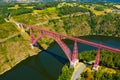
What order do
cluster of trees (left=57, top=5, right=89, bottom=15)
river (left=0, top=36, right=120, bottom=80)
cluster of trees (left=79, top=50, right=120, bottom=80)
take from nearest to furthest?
cluster of trees (left=79, top=50, right=120, bottom=80) < river (left=0, top=36, right=120, bottom=80) < cluster of trees (left=57, top=5, right=89, bottom=15)

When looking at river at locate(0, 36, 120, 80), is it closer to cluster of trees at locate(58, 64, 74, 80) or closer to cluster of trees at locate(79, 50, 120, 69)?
cluster of trees at locate(58, 64, 74, 80)

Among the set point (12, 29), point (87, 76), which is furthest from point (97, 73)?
point (12, 29)

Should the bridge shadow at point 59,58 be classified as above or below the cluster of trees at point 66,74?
below

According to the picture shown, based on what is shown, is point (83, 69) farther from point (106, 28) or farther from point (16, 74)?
point (106, 28)

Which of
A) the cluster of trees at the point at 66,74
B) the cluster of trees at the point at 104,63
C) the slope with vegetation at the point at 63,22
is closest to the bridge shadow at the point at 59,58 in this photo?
the cluster of trees at the point at 104,63

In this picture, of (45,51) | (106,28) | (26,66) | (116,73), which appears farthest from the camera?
(106,28)

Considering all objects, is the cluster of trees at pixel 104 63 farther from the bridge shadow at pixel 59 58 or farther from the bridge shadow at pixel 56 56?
the bridge shadow at pixel 56 56

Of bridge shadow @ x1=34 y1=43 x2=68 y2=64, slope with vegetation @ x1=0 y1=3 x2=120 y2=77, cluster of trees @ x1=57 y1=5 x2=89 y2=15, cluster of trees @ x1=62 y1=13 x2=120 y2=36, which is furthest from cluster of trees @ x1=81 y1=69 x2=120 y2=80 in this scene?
cluster of trees @ x1=57 y1=5 x2=89 y2=15

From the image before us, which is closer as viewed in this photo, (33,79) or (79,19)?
(33,79)

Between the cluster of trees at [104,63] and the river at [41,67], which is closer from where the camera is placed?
the cluster of trees at [104,63]

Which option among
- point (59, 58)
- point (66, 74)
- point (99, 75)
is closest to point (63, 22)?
point (59, 58)

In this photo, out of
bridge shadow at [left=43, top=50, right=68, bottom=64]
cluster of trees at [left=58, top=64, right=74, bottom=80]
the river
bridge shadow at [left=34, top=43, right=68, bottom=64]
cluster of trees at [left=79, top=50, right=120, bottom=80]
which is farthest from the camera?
bridge shadow at [left=34, top=43, right=68, bottom=64]
